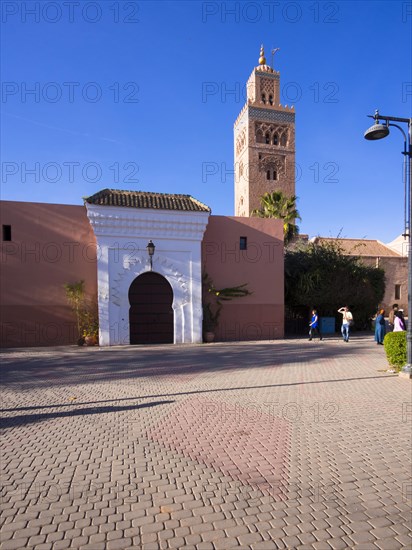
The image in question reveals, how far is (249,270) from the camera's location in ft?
56.9

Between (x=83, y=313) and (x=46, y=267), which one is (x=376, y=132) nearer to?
(x=83, y=313)

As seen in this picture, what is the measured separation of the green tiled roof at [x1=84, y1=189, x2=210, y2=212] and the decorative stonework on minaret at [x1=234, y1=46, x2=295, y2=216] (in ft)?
104

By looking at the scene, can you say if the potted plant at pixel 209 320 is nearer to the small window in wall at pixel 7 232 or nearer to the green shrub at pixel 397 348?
the green shrub at pixel 397 348

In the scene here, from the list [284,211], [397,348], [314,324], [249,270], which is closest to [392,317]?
[314,324]

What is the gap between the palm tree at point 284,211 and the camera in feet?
74.9

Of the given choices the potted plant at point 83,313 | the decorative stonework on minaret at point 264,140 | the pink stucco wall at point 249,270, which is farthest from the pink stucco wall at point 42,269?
the decorative stonework on minaret at point 264,140

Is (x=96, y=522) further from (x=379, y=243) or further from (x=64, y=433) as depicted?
(x=379, y=243)

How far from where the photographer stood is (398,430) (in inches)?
199

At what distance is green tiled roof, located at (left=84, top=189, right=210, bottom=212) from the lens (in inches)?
585

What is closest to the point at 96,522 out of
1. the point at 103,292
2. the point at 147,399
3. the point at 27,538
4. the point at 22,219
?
the point at 27,538

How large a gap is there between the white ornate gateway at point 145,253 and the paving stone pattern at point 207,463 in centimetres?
655

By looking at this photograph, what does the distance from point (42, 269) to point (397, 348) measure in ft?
43.8

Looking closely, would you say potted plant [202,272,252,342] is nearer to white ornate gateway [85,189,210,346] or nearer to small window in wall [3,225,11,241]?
white ornate gateway [85,189,210,346]

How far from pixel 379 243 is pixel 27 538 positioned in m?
41.0
